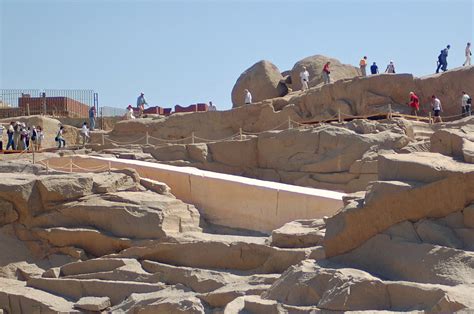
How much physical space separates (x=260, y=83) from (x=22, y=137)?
22.9 ft

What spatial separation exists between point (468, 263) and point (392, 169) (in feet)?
4.93

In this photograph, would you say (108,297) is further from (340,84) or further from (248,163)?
(340,84)

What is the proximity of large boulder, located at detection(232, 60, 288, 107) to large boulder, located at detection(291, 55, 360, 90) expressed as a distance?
0.49 meters

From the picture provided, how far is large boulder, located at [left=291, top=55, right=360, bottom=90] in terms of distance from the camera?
2380cm

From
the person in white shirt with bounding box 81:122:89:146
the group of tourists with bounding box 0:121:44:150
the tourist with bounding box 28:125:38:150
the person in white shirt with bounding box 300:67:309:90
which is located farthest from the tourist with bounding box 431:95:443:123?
the tourist with bounding box 28:125:38:150

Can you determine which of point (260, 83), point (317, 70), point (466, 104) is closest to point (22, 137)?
point (260, 83)

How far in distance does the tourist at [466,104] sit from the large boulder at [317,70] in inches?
214

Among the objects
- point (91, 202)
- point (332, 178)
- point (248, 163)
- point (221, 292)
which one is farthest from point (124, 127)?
point (221, 292)

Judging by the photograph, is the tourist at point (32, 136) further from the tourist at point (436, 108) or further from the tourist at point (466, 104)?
the tourist at point (466, 104)

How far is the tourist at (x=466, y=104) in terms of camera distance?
18453mm

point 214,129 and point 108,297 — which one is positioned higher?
point 214,129

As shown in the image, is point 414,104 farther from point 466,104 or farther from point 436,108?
point 466,104

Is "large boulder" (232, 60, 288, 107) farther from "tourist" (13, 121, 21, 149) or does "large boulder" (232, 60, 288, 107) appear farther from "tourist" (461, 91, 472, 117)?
"tourist" (461, 91, 472, 117)

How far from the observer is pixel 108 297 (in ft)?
37.0
